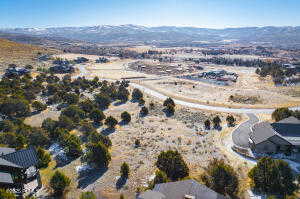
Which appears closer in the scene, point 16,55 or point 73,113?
point 73,113

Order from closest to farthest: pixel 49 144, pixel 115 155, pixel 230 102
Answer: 1. pixel 115 155
2. pixel 49 144
3. pixel 230 102

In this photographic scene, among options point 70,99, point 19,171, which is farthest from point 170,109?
point 19,171

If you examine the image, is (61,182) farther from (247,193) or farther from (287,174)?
(287,174)

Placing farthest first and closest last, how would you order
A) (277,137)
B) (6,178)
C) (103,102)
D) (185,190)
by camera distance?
1. (103,102)
2. (277,137)
3. (6,178)
4. (185,190)

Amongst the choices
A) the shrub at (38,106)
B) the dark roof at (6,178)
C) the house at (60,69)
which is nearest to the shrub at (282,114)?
the dark roof at (6,178)

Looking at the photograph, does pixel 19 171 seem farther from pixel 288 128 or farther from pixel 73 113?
pixel 288 128

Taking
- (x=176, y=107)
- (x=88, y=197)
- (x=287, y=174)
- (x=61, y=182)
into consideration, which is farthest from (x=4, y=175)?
(x=176, y=107)

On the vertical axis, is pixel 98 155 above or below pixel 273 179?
below
